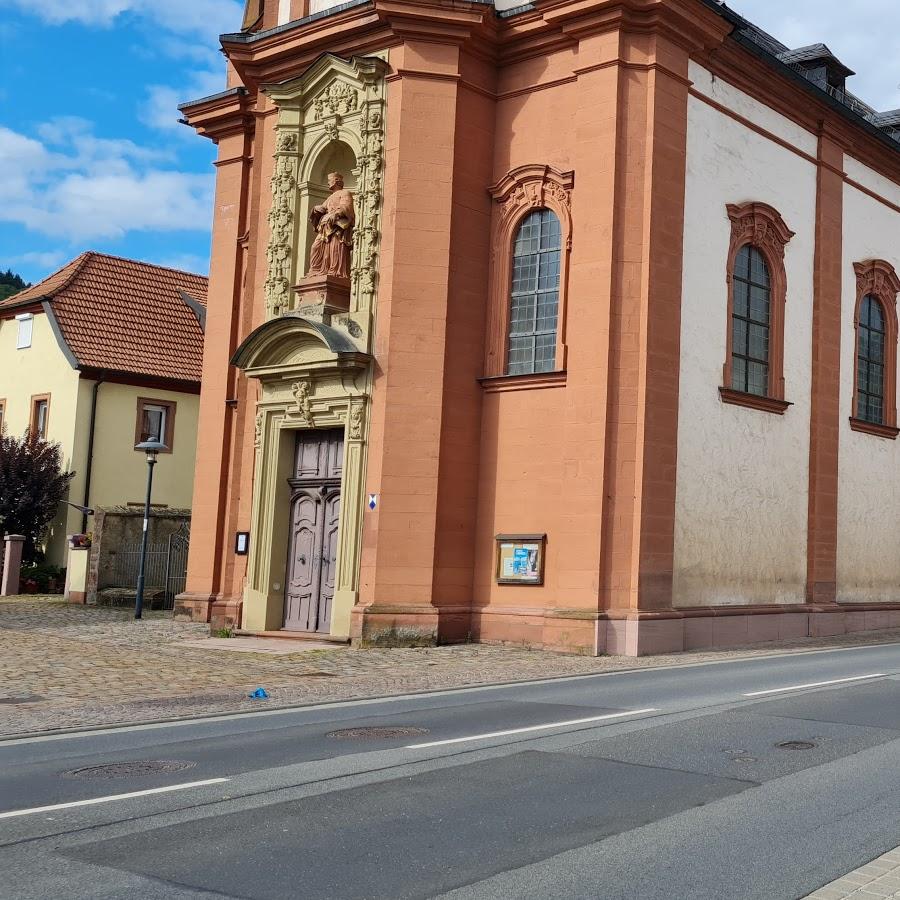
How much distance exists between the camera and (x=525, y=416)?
65.9 feet

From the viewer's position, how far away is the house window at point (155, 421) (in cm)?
3647

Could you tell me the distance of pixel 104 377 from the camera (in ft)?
117

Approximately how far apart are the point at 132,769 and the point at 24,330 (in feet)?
105

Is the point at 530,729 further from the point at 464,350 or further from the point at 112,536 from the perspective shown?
the point at 112,536

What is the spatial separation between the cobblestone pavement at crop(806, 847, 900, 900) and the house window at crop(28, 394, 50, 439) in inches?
1309

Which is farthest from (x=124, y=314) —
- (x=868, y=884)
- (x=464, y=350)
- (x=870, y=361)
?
(x=868, y=884)

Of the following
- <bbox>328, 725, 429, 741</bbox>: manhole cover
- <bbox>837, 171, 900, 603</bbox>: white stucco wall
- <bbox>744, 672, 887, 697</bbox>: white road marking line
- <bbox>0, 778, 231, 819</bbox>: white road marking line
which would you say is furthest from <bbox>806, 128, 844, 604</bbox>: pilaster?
<bbox>0, 778, 231, 819</bbox>: white road marking line

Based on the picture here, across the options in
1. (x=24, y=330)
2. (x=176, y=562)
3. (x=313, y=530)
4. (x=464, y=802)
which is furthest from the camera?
(x=24, y=330)

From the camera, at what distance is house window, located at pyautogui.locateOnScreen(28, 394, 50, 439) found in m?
36.4

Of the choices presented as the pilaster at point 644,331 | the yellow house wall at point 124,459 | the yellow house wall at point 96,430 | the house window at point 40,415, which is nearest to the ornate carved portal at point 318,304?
the pilaster at point 644,331

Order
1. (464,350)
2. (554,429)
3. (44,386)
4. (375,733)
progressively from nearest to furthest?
(375,733), (554,429), (464,350), (44,386)

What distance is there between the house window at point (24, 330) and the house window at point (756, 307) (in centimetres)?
2408

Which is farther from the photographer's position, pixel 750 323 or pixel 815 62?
pixel 815 62

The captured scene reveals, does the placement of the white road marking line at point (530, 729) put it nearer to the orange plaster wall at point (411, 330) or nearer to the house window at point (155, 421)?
the orange plaster wall at point (411, 330)
